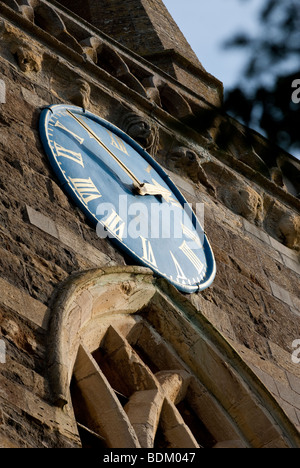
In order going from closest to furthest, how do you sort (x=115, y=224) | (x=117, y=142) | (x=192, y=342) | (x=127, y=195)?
(x=192, y=342), (x=115, y=224), (x=127, y=195), (x=117, y=142)

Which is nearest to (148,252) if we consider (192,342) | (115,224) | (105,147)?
(115,224)

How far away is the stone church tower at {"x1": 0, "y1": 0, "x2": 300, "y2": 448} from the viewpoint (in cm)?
568

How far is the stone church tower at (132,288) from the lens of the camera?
5.68 m

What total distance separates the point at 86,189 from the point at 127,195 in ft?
1.49

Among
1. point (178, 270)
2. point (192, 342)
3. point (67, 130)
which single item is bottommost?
point (192, 342)

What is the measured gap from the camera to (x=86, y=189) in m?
7.23

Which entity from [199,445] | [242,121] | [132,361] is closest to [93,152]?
[132,361]

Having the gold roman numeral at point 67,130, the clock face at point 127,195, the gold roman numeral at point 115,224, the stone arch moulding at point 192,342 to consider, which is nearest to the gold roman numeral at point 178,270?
the clock face at point 127,195

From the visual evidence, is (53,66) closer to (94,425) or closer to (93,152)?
(93,152)

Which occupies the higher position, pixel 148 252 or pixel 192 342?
pixel 148 252

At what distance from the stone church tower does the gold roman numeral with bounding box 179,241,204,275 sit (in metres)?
0.14

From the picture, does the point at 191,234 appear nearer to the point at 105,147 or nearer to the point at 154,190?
the point at 154,190

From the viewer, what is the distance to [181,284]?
23.9 feet

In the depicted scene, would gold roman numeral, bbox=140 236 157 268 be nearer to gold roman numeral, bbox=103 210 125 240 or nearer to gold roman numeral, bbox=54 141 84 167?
gold roman numeral, bbox=103 210 125 240
